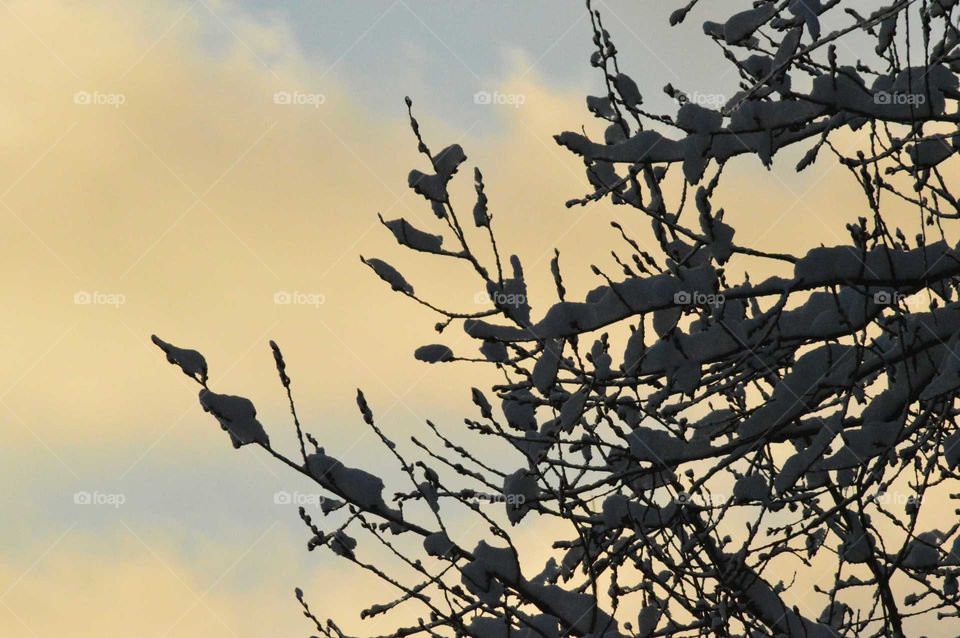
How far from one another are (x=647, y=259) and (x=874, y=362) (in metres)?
1.15

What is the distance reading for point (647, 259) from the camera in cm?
416

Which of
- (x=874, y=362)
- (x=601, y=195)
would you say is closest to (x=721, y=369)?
(x=874, y=362)
